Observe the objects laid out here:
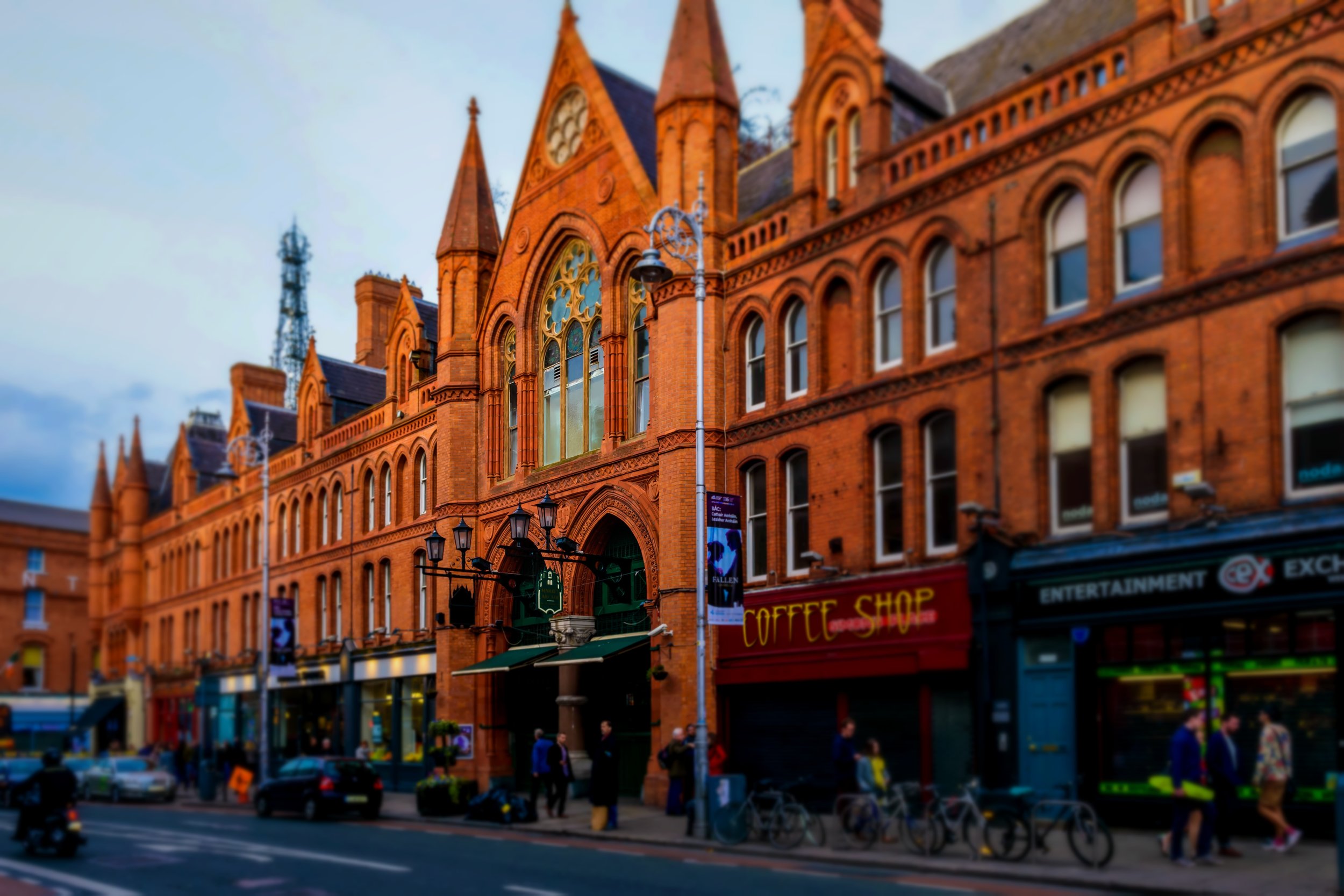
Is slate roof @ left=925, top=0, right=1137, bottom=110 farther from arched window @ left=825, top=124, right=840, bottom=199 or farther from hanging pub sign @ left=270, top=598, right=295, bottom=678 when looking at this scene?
hanging pub sign @ left=270, top=598, right=295, bottom=678

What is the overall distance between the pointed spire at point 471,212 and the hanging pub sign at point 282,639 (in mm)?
12147

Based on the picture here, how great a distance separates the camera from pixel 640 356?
95.1ft

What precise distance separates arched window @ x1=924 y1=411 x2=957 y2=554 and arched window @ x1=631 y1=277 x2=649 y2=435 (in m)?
7.90

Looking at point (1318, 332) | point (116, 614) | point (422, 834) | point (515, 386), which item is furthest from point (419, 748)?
point (116, 614)

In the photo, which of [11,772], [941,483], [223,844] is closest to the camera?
[223,844]

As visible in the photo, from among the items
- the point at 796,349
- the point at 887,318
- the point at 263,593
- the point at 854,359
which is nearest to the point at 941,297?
the point at 887,318

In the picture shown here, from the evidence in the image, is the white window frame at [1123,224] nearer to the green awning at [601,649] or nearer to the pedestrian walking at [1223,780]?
the pedestrian walking at [1223,780]

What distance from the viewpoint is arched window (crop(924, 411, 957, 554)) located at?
21516mm

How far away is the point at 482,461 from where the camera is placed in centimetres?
3384

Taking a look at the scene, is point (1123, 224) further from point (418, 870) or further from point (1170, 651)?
point (418, 870)

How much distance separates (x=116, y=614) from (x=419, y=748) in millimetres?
32925

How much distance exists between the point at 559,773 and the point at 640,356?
9180mm

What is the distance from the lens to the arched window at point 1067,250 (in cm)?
2000

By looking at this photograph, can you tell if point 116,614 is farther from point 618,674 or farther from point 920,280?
point 920,280
